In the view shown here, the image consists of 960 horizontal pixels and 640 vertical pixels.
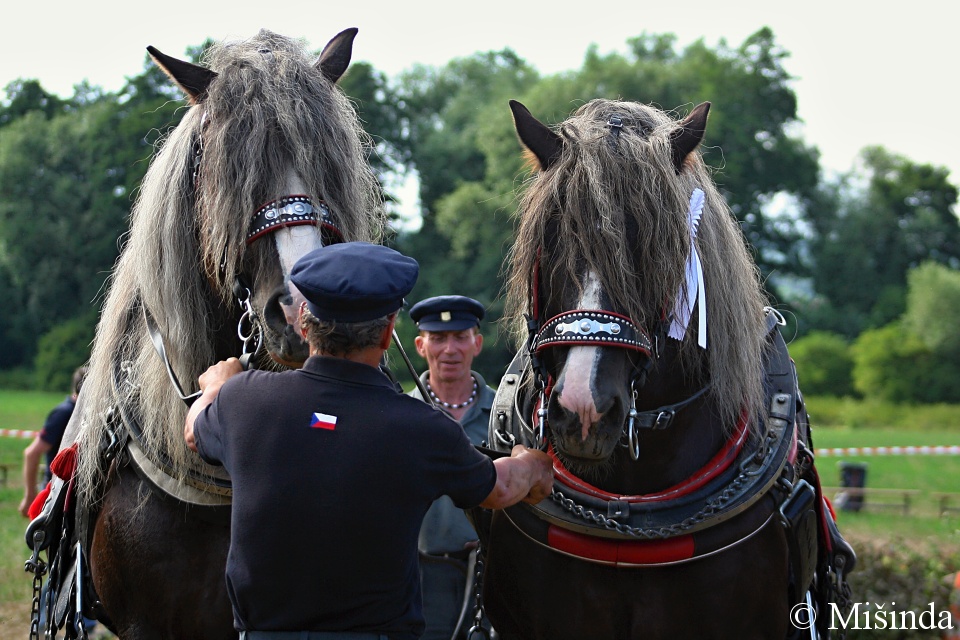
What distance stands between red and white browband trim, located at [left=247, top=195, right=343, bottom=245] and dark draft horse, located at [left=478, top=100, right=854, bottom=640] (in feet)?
1.96

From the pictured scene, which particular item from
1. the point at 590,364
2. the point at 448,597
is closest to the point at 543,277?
the point at 590,364

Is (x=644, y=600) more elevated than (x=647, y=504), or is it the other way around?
(x=647, y=504)

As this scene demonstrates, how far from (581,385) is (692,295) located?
1.80 ft

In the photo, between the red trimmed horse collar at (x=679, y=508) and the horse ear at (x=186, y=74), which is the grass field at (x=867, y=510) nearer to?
the red trimmed horse collar at (x=679, y=508)

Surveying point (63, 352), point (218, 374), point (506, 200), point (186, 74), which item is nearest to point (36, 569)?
point (218, 374)

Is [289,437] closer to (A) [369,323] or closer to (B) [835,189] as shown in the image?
(A) [369,323]

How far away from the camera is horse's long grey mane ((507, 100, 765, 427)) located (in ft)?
9.61

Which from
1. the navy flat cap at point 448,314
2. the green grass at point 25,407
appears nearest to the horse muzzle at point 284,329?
the navy flat cap at point 448,314

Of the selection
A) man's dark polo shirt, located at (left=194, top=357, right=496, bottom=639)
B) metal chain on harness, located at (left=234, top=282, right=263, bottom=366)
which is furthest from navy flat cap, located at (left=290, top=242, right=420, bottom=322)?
metal chain on harness, located at (left=234, top=282, right=263, bottom=366)

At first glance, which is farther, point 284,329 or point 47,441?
point 47,441

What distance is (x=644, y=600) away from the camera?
10.3ft

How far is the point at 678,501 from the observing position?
3.13 metres

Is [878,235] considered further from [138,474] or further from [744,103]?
[138,474]

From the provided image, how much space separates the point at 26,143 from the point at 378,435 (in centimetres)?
2976
